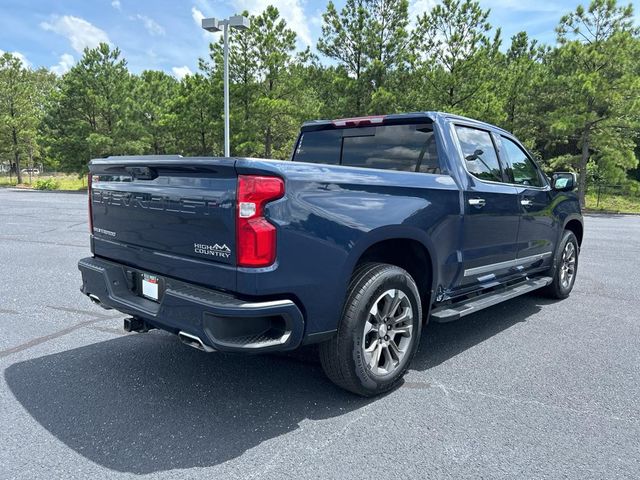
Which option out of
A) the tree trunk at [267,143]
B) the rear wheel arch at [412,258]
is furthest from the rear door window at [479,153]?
the tree trunk at [267,143]

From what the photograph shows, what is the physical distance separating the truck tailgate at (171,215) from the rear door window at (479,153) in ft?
7.73

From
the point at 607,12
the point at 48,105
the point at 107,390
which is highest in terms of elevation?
the point at 607,12

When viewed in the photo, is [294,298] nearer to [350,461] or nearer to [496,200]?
[350,461]

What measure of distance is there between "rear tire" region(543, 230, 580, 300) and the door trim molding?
0.86 feet

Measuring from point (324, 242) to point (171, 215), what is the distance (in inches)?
37.4

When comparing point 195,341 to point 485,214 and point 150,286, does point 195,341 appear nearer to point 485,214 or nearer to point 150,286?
point 150,286

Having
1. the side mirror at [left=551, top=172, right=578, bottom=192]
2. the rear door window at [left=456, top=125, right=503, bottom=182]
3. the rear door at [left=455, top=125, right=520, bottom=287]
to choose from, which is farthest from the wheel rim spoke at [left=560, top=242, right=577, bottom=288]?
the rear door window at [left=456, top=125, right=503, bottom=182]

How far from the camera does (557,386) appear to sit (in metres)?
3.39

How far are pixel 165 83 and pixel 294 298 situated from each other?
37954 mm

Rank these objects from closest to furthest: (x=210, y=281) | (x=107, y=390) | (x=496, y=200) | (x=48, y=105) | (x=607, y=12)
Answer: (x=210, y=281) → (x=107, y=390) → (x=496, y=200) → (x=607, y=12) → (x=48, y=105)

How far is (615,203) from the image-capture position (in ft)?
82.3

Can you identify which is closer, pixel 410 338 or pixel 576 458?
pixel 576 458

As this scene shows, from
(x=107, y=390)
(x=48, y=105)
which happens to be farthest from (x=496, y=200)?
(x=48, y=105)

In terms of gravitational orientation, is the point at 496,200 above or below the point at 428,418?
above
